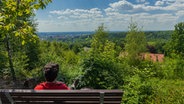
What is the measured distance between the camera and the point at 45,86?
4.85 m

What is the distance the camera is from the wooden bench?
165 inches

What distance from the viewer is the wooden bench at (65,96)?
13.8 feet

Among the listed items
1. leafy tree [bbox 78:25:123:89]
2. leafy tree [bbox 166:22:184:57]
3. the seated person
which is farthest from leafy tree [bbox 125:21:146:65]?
the seated person

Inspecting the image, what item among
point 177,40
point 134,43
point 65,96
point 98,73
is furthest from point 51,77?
point 177,40

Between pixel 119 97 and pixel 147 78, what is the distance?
5680mm

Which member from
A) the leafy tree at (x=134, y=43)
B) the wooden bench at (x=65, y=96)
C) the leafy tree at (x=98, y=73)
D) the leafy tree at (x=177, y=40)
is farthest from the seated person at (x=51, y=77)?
the leafy tree at (x=177, y=40)

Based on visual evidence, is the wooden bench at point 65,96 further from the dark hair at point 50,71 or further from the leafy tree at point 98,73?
the leafy tree at point 98,73

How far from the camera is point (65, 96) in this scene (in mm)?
4258

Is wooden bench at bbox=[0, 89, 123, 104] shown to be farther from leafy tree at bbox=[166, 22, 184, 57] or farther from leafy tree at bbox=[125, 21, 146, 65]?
leafy tree at bbox=[166, 22, 184, 57]

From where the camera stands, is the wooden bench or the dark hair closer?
the wooden bench

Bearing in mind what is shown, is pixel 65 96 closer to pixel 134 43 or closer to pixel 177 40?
pixel 134 43

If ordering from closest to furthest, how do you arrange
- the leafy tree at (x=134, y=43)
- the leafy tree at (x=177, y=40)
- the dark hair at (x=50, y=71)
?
1. the dark hair at (x=50, y=71)
2. the leafy tree at (x=134, y=43)
3. the leafy tree at (x=177, y=40)

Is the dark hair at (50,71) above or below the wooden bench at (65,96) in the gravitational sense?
above

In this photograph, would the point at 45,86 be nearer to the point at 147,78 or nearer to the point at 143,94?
the point at 143,94
